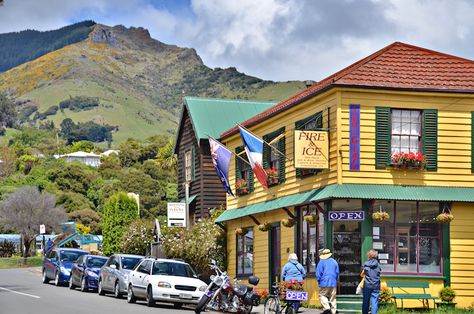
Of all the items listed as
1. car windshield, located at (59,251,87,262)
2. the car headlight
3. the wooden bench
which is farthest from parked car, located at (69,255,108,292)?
the wooden bench

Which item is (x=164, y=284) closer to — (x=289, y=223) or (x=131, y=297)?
(x=131, y=297)

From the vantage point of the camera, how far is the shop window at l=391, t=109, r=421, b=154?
3033cm

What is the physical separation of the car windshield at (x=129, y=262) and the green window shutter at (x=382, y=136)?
1038cm

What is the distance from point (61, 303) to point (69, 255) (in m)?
14.0

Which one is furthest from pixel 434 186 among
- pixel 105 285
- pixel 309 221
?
pixel 105 285

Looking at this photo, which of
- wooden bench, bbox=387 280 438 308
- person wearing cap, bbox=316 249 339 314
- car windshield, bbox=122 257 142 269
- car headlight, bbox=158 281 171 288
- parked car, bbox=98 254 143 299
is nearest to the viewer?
person wearing cap, bbox=316 249 339 314

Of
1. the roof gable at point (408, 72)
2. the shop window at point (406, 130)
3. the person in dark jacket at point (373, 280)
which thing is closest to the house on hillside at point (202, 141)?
the roof gable at point (408, 72)

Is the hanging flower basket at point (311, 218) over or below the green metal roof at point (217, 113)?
below

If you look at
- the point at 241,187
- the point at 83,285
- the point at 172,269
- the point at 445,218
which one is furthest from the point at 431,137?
the point at 83,285

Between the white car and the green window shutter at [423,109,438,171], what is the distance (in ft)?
25.4

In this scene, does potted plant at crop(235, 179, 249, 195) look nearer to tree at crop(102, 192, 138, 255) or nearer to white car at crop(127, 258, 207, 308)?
white car at crop(127, 258, 207, 308)

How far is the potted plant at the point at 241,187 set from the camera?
38.0 meters

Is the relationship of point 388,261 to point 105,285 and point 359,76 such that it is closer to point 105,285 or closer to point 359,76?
point 359,76

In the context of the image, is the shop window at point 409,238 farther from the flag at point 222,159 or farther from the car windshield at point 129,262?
the car windshield at point 129,262
